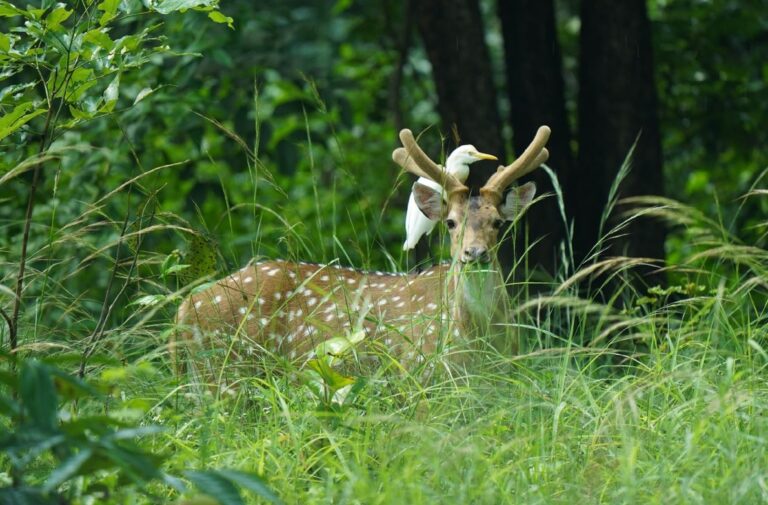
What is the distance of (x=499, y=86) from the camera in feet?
33.5

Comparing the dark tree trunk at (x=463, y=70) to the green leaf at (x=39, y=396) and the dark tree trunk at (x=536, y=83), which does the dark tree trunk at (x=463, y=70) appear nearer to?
the dark tree trunk at (x=536, y=83)

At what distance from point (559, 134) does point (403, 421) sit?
429 cm

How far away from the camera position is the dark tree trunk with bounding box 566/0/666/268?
7.16m

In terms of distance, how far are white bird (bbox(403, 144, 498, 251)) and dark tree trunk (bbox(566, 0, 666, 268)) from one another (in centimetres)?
184

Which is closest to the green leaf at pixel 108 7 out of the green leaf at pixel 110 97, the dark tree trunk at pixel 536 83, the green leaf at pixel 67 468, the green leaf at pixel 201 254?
the green leaf at pixel 110 97

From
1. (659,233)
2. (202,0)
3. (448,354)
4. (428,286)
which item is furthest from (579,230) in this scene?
(202,0)

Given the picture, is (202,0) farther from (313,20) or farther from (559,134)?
(313,20)

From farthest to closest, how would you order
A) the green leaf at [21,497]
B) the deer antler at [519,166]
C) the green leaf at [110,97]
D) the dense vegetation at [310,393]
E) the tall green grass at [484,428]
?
the deer antler at [519,166], the green leaf at [110,97], the tall green grass at [484,428], the dense vegetation at [310,393], the green leaf at [21,497]

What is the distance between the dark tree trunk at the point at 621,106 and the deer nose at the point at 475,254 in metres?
2.32

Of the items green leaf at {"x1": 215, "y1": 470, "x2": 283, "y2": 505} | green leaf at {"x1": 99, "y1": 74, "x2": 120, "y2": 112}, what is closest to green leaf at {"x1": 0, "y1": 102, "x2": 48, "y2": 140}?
green leaf at {"x1": 99, "y1": 74, "x2": 120, "y2": 112}

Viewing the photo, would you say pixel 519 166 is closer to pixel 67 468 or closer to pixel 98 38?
pixel 98 38

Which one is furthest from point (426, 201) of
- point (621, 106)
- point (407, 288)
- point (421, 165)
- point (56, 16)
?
point (621, 106)

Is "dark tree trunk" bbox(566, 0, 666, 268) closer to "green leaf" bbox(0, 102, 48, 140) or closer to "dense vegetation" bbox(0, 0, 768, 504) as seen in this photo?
"dense vegetation" bbox(0, 0, 768, 504)

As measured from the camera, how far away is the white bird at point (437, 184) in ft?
17.7
